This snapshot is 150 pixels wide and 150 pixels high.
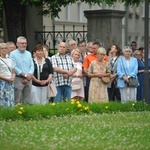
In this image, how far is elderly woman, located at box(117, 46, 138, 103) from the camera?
71.4 feet

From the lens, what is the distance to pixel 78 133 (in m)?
14.5

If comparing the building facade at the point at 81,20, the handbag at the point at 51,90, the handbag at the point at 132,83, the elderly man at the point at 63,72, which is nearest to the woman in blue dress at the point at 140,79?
the handbag at the point at 132,83

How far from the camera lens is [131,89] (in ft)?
71.6

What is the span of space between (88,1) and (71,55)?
5.85 metres

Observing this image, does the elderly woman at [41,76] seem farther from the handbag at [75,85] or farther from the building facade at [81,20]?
the building facade at [81,20]

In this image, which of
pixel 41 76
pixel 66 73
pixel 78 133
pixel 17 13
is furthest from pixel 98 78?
pixel 17 13

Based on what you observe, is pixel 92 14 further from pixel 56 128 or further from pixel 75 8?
pixel 75 8

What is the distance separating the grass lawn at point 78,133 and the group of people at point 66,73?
103 inches

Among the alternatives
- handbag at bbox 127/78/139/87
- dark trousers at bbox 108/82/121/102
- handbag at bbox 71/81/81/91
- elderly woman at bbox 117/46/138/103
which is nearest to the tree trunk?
dark trousers at bbox 108/82/121/102

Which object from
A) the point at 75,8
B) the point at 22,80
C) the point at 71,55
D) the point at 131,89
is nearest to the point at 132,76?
the point at 131,89

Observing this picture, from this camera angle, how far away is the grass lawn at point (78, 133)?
1307 centimetres

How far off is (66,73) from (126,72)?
205 cm

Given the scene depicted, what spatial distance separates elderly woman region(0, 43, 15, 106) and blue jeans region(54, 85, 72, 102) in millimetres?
2088

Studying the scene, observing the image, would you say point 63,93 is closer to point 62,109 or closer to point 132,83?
point 132,83
